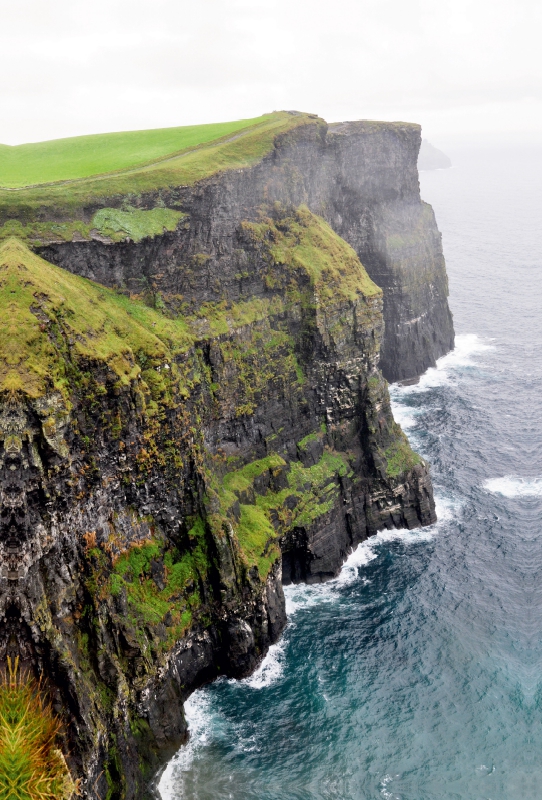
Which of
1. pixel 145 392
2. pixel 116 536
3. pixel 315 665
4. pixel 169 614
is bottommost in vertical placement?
pixel 315 665

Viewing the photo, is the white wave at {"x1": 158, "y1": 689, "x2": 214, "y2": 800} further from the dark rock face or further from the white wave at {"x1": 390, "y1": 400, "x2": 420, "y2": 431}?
the white wave at {"x1": 390, "y1": 400, "x2": 420, "y2": 431}

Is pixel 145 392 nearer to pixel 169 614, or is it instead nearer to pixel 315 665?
pixel 169 614

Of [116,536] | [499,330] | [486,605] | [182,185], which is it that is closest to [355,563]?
[486,605]

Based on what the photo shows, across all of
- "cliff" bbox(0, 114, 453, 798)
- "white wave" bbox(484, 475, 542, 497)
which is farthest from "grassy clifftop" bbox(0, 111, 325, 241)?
"white wave" bbox(484, 475, 542, 497)

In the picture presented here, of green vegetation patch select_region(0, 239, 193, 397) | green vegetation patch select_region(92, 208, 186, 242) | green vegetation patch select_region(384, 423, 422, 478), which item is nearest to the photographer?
green vegetation patch select_region(0, 239, 193, 397)

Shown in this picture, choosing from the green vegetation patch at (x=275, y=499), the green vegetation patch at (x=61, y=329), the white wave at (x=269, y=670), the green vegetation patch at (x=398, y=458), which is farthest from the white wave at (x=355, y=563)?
the green vegetation patch at (x=61, y=329)
